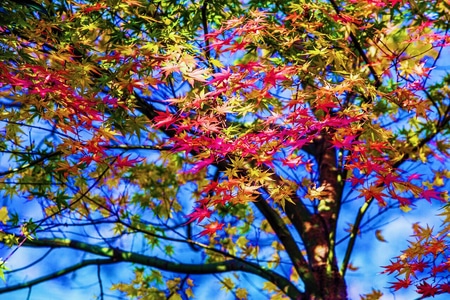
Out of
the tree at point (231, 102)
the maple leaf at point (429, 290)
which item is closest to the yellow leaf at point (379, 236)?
the tree at point (231, 102)

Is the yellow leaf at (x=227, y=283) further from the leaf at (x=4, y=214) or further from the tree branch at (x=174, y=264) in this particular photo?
the leaf at (x=4, y=214)

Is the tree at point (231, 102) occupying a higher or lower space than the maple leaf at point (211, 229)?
higher

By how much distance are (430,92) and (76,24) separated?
2.80 meters

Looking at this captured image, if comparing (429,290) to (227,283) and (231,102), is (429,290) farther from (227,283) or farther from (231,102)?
(227,283)

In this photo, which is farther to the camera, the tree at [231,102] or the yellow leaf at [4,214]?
the yellow leaf at [4,214]

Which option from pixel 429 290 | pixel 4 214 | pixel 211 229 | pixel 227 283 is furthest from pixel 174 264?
pixel 429 290

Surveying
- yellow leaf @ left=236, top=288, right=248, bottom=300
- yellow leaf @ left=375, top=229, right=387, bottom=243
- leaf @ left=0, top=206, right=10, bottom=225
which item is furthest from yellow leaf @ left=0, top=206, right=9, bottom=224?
yellow leaf @ left=375, top=229, right=387, bottom=243

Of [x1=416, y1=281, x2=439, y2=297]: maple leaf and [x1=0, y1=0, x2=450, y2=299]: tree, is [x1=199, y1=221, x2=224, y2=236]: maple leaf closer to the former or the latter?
[x1=0, y1=0, x2=450, y2=299]: tree

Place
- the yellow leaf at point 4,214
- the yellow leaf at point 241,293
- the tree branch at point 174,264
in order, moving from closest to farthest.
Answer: the tree branch at point 174,264
the yellow leaf at point 4,214
the yellow leaf at point 241,293

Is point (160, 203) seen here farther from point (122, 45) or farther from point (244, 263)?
point (122, 45)

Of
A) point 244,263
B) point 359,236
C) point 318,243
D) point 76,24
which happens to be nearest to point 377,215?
point 359,236

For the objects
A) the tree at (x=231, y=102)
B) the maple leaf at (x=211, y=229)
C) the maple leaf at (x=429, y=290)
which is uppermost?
the tree at (x=231, y=102)

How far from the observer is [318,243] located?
4578 mm

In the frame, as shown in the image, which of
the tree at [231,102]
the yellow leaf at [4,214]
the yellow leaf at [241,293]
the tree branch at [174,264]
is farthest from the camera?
the yellow leaf at [241,293]
